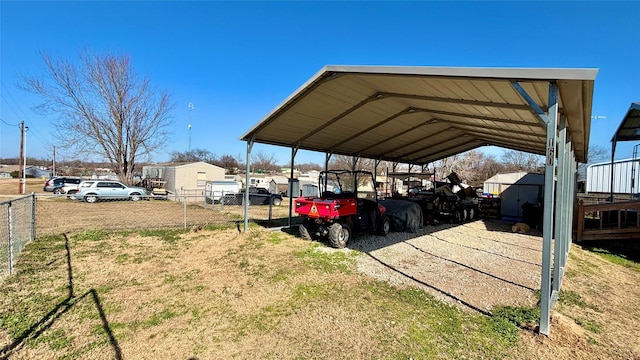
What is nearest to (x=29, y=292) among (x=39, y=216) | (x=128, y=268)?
(x=128, y=268)

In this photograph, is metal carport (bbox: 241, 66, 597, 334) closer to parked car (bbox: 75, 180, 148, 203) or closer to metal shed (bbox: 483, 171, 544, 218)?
metal shed (bbox: 483, 171, 544, 218)

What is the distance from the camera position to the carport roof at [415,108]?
3.76 m

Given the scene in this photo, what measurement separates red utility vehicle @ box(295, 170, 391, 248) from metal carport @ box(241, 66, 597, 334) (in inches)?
66.9

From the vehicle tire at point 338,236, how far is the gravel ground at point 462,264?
1.12 feet

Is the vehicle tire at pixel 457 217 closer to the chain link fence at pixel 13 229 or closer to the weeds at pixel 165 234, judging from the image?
the weeds at pixel 165 234

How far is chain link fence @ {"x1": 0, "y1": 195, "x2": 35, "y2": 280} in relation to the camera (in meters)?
5.03

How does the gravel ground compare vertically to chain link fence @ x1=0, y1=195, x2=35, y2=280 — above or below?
below

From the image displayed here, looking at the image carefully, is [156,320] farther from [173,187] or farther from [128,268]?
[173,187]

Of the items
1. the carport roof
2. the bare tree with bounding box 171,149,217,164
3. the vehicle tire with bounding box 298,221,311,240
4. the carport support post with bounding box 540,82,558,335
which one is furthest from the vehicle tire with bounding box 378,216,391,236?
the bare tree with bounding box 171,149,217,164

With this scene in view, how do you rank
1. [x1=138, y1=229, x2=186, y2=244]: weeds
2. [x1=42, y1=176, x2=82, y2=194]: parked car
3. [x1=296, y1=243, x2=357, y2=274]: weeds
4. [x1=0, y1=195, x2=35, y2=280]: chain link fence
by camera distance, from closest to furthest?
[x1=0, y1=195, x2=35, y2=280]: chain link fence, [x1=296, y1=243, x2=357, y2=274]: weeds, [x1=138, y1=229, x2=186, y2=244]: weeds, [x1=42, y1=176, x2=82, y2=194]: parked car

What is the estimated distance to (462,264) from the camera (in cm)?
624

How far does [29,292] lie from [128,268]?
144cm

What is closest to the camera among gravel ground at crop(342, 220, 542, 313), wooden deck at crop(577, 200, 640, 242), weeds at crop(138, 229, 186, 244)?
gravel ground at crop(342, 220, 542, 313)

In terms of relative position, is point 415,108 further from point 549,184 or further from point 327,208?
point 549,184
